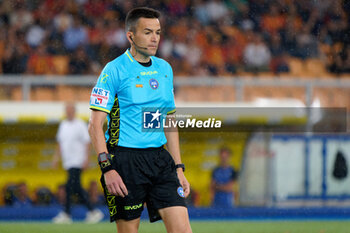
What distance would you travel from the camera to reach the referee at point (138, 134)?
197 inches

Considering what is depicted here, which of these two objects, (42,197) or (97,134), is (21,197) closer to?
(42,197)

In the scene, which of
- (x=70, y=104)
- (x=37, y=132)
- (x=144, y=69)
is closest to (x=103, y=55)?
(x=37, y=132)

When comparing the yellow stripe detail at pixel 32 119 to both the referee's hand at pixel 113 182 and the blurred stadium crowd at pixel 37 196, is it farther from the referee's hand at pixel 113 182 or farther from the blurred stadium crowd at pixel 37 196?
the referee's hand at pixel 113 182

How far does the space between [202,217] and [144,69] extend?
7.63 metres

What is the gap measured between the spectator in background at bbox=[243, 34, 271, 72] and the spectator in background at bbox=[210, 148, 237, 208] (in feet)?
13.2

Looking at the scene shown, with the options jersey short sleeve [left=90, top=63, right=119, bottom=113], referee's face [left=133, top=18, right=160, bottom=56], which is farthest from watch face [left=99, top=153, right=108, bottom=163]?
referee's face [left=133, top=18, right=160, bottom=56]

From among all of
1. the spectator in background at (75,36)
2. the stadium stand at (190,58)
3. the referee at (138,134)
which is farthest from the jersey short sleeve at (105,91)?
the spectator in background at (75,36)

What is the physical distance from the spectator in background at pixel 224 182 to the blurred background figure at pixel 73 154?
89.6 inches

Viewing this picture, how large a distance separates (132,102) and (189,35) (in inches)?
469

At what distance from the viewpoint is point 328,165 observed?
12742 mm

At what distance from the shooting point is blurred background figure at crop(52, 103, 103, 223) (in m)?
11.6

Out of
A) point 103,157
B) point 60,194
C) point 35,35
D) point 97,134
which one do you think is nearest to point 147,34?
point 97,134

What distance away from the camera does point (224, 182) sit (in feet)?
41.7

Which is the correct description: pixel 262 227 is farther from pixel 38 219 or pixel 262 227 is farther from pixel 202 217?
pixel 38 219
